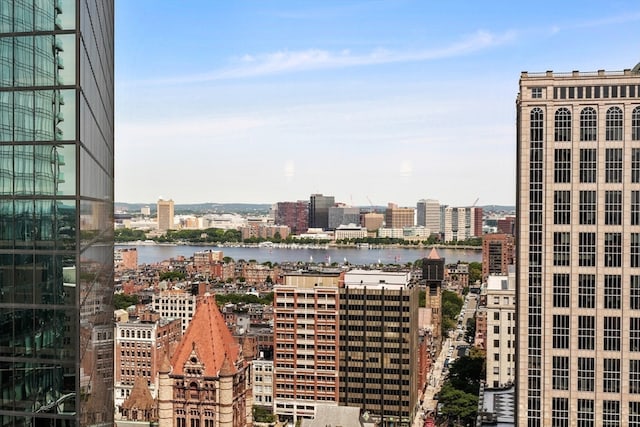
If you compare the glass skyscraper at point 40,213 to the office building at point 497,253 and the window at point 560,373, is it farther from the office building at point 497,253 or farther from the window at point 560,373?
the office building at point 497,253

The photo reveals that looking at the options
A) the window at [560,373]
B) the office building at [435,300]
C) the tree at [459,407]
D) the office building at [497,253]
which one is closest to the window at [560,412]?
the window at [560,373]

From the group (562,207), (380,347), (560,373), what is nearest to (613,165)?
(562,207)

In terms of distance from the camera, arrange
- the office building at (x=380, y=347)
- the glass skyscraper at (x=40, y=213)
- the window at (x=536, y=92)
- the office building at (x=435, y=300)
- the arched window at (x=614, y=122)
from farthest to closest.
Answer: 1. the office building at (x=435, y=300)
2. the office building at (x=380, y=347)
3. the window at (x=536, y=92)
4. the arched window at (x=614, y=122)
5. the glass skyscraper at (x=40, y=213)

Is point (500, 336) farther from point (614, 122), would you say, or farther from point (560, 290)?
point (614, 122)

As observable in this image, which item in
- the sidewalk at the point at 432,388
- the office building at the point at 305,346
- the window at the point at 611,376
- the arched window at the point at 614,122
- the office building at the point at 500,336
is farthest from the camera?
the sidewalk at the point at 432,388

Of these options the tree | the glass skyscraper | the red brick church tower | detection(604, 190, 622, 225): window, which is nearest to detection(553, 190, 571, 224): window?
detection(604, 190, 622, 225): window

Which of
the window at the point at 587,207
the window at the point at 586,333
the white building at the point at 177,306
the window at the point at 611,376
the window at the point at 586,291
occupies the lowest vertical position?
the white building at the point at 177,306

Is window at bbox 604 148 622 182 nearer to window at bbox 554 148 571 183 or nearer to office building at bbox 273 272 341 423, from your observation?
window at bbox 554 148 571 183

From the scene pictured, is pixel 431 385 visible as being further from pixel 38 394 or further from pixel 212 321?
pixel 38 394

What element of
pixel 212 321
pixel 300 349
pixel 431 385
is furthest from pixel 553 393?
Result: pixel 431 385
